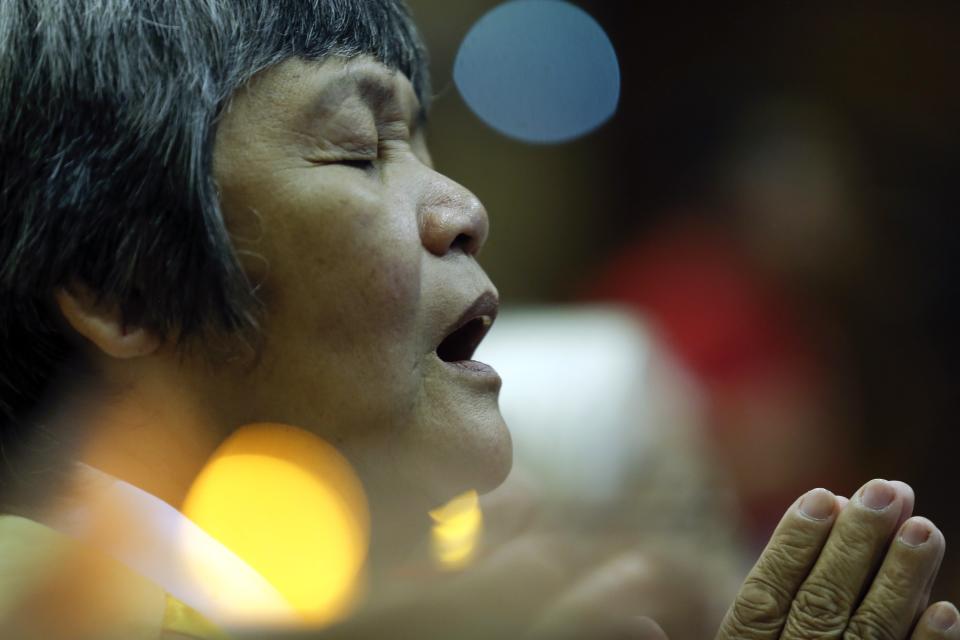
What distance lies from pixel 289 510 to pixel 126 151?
409 millimetres

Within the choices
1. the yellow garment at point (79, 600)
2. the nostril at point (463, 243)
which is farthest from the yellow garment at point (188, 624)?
the nostril at point (463, 243)

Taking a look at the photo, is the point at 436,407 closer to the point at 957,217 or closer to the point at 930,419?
the point at 930,419

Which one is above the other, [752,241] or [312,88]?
[312,88]

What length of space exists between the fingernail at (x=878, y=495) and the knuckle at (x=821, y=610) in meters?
0.09

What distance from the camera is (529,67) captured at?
51.4 inches

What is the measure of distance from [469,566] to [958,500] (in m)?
0.76

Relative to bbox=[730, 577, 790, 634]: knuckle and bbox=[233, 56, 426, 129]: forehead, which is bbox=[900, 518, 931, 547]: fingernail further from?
bbox=[233, 56, 426, 129]: forehead

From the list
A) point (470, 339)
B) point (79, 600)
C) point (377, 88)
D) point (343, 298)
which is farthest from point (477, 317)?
point (79, 600)

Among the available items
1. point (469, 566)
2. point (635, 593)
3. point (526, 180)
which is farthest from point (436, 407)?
point (526, 180)

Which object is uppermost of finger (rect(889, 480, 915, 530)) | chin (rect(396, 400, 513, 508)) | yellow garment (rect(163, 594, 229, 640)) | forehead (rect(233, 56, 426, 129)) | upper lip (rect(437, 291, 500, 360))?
forehead (rect(233, 56, 426, 129))

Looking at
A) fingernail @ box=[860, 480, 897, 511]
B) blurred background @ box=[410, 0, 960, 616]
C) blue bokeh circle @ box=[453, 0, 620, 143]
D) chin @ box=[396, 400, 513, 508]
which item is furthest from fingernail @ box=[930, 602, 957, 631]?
blue bokeh circle @ box=[453, 0, 620, 143]

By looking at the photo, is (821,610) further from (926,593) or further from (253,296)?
(253,296)

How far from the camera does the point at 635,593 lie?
939 millimetres

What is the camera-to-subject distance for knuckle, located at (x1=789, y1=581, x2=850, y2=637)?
96 centimetres
